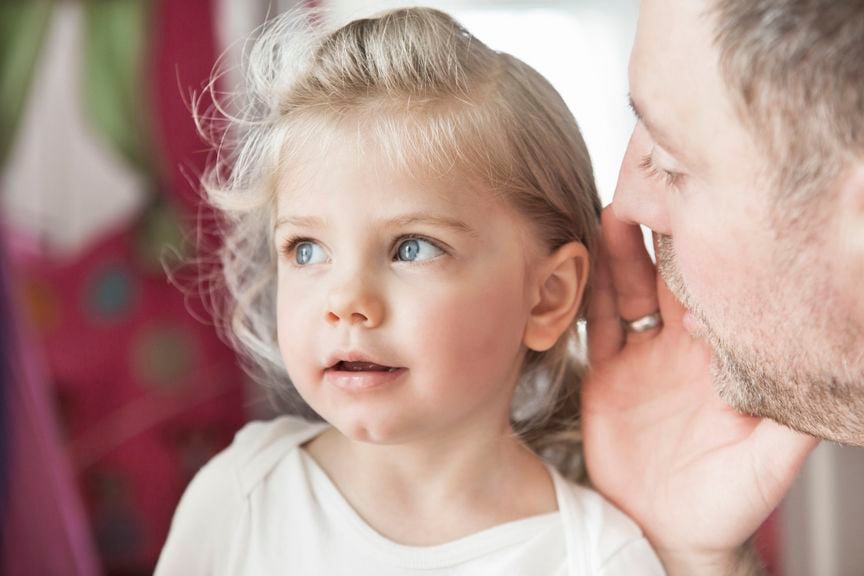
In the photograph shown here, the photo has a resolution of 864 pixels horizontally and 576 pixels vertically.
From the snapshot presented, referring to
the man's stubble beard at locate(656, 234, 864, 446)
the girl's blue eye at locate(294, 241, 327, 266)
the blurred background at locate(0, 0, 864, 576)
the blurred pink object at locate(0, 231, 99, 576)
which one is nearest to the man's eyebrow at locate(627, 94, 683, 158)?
the man's stubble beard at locate(656, 234, 864, 446)

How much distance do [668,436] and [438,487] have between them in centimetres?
25

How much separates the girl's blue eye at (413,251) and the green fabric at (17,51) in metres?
1.81

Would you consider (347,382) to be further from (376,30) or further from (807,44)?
(807,44)

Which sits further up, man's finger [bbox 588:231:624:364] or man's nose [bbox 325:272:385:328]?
man's nose [bbox 325:272:385:328]

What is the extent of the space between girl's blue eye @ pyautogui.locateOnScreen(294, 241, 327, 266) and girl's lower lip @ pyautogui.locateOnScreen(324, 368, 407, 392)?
4.5 inches

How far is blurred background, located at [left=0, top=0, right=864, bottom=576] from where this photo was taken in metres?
2.53

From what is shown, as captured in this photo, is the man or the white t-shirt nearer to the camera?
the man

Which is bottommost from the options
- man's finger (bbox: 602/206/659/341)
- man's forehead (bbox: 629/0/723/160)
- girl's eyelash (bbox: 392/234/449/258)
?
man's finger (bbox: 602/206/659/341)

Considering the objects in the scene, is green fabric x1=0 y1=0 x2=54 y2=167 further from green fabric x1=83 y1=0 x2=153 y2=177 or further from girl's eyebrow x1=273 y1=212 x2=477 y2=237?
girl's eyebrow x1=273 y1=212 x2=477 y2=237

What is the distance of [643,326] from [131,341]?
176cm

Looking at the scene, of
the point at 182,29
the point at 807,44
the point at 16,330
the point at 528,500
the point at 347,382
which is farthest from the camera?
the point at 182,29

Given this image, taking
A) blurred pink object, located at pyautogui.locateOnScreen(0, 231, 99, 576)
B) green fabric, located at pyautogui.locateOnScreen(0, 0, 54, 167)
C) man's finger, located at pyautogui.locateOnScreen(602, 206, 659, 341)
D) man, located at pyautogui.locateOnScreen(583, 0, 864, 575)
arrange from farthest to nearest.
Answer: green fabric, located at pyautogui.locateOnScreen(0, 0, 54, 167) → blurred pink object, located at pyautogui.locateOnScreen(0, 231, 99, 576) → man's finger, located at pyautogui.locateOnScreen(602, 206, 659, 341) → man, located at pyautogui.locateOnScreen(583, 0, 864, 575)

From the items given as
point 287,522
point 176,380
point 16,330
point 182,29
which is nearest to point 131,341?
point 176,380

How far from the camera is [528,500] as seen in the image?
110 cm
